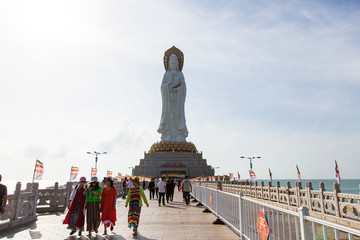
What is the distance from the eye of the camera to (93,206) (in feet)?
22.9

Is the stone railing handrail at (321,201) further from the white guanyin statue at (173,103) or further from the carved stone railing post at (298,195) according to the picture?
the white guanyin statue at (173,103)

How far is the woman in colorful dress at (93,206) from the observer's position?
6805mm

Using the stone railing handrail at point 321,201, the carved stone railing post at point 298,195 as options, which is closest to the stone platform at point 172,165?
the stone railing handrail at point 321,201

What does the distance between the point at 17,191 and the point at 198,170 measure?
36.0 m

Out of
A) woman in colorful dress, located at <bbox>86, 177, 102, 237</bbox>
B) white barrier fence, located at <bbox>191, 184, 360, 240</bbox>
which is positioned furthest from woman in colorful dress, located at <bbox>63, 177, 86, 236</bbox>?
white barrier fence, located at <bbox>191, 184, 360, 240</bbox>

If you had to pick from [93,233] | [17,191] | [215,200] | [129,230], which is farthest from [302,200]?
[17,191]

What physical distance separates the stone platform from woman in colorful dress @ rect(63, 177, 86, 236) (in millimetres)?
35031

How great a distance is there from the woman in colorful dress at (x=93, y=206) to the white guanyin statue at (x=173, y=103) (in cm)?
3820

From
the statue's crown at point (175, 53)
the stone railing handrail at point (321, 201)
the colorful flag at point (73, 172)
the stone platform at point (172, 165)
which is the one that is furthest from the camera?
the statue's crown at point (175, 53)

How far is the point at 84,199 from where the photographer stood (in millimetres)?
7070

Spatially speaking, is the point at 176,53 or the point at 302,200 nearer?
the point at 302,200

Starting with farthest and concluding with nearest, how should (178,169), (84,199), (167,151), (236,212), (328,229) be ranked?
(167,151)
(178,169)
(84,199)
(236,212)
(328,229)

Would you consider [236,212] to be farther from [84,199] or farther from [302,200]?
[302,200]

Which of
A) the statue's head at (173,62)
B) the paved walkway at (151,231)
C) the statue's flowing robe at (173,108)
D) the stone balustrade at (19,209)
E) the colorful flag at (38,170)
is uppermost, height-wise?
the statue's head at (173,62)
